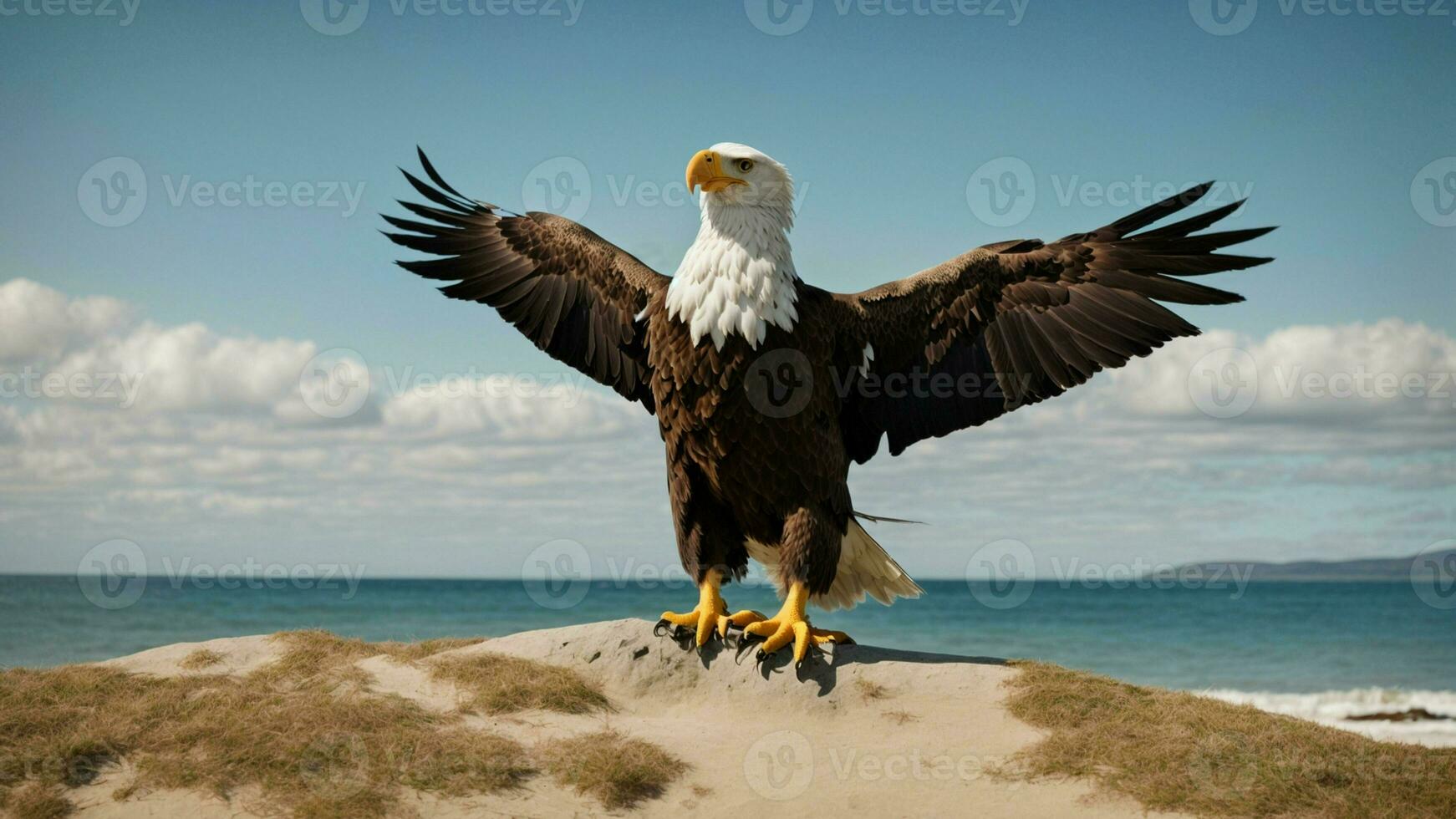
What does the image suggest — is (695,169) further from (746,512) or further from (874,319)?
(746,512)

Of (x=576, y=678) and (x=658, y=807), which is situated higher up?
(x=576, y=678)

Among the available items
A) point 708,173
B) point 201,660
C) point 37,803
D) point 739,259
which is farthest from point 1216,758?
point 201,660

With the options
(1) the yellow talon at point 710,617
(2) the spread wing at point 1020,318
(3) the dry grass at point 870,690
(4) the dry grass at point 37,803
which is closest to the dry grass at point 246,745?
(4) the dry grass at point 37,803

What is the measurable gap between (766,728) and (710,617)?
0.78 m

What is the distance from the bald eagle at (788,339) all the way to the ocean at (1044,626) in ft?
28.1

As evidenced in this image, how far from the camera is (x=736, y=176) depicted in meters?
5.86

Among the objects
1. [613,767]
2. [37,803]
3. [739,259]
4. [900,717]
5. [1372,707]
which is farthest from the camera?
[1372,707]

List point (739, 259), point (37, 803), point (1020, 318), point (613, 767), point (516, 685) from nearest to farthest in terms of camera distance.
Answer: point (37, 803), point (613, 767), point (739, 259), point (1020, 318), point (516, 685)

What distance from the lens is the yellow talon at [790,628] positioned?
6.03 metres

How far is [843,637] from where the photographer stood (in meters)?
6.68

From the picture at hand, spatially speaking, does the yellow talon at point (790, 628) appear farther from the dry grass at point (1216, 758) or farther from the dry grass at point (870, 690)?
the dry grass at point (1216, 758)

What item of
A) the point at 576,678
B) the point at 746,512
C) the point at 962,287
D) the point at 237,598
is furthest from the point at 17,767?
the point at 237,598

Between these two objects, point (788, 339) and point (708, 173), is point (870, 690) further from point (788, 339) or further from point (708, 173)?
point (708, 173)

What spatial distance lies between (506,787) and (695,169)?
3616 millimetres
